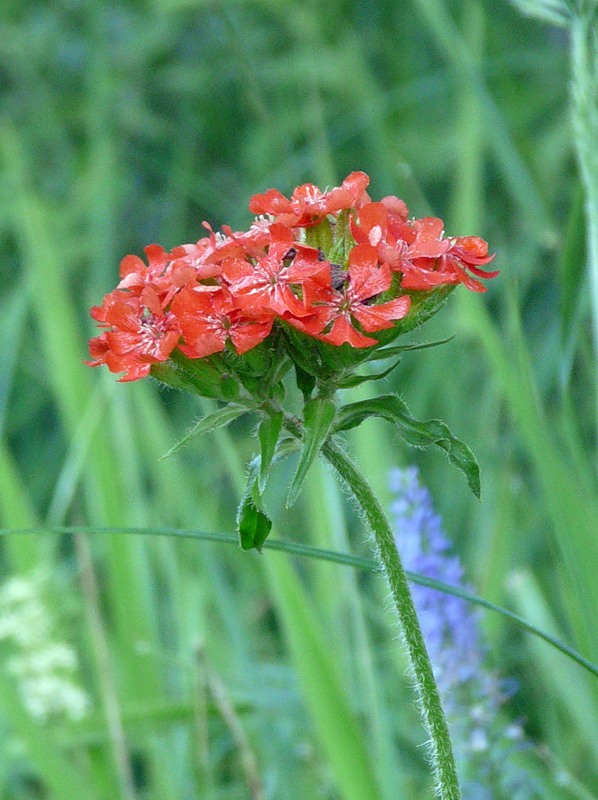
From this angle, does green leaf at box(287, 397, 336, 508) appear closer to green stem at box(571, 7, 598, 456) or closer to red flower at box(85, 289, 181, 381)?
red flower at box(85, 289, 181, 381)

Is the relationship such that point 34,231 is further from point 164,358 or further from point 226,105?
point 226,105

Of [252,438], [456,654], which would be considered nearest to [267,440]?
[456,654]

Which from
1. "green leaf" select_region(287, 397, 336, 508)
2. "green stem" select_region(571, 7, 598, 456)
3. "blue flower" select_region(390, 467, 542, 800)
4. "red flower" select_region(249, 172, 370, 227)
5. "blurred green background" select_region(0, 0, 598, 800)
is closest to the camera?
"green leaf" select_region(287, 397, 336, 508)

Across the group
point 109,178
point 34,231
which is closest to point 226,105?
point 109,178

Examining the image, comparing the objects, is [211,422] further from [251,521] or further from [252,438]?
[252,438]

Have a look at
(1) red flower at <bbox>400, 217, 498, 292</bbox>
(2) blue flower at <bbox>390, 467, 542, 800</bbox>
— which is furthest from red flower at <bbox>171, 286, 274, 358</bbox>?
(2) blue flower at <bbox>390, 467, 542, 800</bbox>

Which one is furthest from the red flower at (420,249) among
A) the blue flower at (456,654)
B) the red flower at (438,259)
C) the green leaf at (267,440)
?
the blue flower at (456,654)

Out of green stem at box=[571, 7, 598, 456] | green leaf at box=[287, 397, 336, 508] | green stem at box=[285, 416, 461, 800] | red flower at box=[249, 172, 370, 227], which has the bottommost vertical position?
green stem at box=[285, 416, 461, 800]
